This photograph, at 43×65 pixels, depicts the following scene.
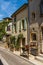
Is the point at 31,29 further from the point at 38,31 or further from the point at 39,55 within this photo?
the point at 39,55

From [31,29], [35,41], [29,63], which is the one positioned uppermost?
[31,29]

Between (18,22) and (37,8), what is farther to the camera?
(18,22)

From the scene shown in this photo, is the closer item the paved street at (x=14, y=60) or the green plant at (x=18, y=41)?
the paved street at (x=14, y=60)

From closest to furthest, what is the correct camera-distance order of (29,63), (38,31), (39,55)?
(29,63), (39,55), (38,31)

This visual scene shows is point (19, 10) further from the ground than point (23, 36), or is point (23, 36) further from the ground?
point (19, 10)

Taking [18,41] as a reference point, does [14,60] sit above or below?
below

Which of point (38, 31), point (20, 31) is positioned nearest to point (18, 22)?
point (20, 31)

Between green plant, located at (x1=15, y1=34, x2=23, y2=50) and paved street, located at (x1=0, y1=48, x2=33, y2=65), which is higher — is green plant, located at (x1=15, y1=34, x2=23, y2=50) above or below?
above

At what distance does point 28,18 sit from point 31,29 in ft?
5.07

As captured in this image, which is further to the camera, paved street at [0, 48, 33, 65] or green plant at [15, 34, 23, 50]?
green plant at [15, 34, 23, 50]

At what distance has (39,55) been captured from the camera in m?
16.5

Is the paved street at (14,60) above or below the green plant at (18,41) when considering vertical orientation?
below

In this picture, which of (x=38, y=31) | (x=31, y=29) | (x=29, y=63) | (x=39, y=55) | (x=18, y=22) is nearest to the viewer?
(x=29, y=63)

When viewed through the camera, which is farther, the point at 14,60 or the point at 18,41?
the point at 18,41
